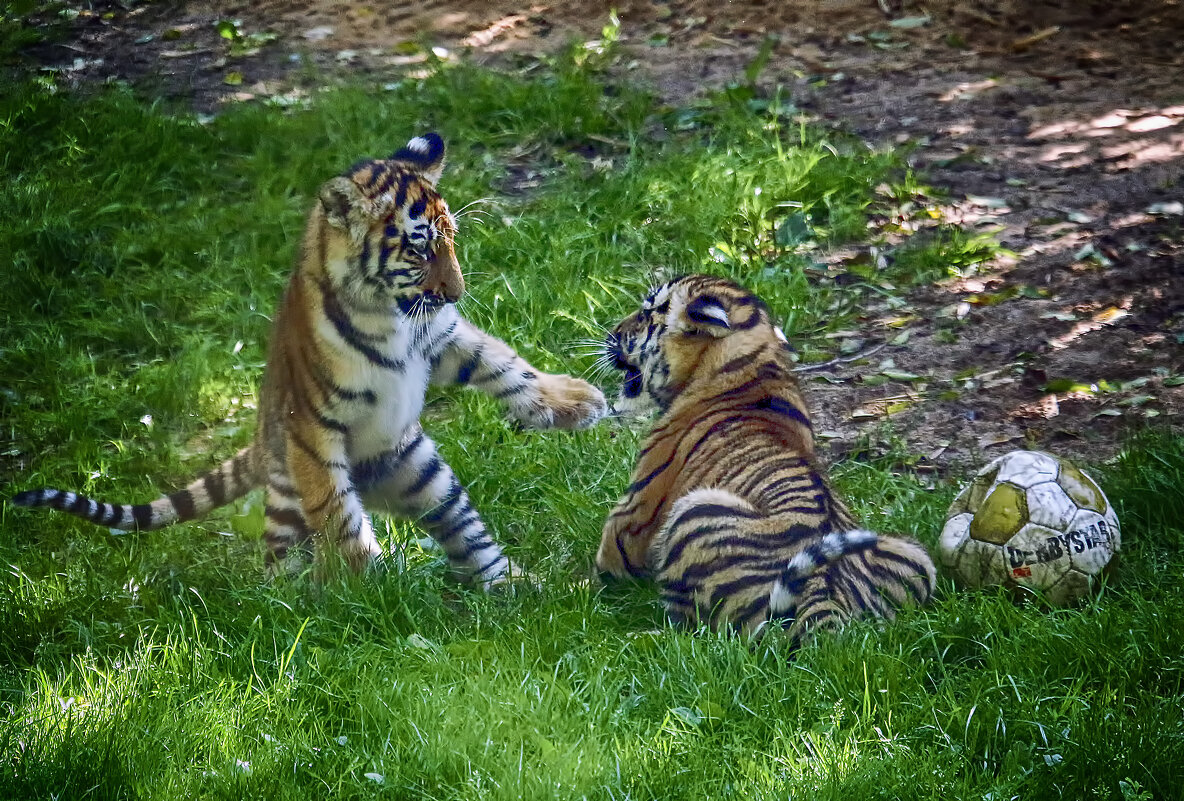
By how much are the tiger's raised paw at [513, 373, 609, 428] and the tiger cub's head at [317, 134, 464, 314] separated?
0.63 metres

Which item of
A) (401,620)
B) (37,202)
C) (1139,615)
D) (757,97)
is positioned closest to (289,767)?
(401,620)

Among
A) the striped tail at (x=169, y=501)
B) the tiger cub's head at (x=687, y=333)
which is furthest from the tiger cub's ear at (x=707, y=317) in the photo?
the striped tail at (x=169, y=501)

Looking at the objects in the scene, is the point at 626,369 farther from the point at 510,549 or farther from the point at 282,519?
the point at 282,519

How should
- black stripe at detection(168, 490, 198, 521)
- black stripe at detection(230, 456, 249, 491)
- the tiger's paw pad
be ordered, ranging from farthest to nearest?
black stripe at detection(230, 456, 249, 491) → black stripe at detection(168, 490, 198, 521) → the tiger's paw pad

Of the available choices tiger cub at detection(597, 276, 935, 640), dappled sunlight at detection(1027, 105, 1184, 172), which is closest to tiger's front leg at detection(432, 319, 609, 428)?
tiger cub at detection(597, 276, 935, 640)

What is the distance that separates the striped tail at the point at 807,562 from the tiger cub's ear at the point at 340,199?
6.46 ft

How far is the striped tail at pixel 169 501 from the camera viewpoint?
4.35m

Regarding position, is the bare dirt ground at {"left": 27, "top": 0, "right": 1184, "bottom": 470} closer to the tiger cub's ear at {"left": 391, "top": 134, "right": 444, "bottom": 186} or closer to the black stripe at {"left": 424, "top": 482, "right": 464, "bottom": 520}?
the black stripe at {"left": 424, "top": 482, "right": 464, "bottom": 520}

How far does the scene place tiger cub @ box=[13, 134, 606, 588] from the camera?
4.47m

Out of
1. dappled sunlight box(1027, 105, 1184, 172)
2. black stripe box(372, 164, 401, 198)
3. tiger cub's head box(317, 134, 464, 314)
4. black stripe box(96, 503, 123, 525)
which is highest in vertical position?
black stripe box(372, 164, 401, 198)

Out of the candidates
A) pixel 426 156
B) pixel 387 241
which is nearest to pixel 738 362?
pixel 387 241

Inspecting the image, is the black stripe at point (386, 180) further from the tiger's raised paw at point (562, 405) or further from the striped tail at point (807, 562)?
the striped tail at point (807, 562)

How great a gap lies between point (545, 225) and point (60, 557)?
119 inches

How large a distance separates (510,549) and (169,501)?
125 centimetres
